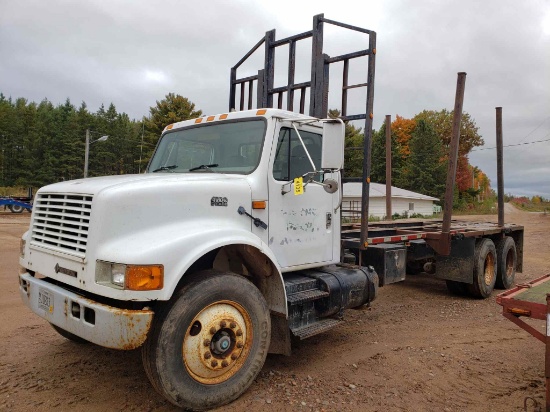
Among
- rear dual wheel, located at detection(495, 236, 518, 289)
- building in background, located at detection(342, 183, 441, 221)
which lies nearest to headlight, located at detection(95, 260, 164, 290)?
rear dual wheel, located at detection(495, 236, 518, 289)

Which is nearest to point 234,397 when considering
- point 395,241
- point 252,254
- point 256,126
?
point 252,254

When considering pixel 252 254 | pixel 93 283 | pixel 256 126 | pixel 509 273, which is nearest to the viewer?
pixel 93 283

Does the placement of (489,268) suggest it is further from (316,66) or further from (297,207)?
(297,207)

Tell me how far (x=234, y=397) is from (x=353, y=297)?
5.95 feet

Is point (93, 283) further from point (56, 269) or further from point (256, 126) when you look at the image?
point (256, 126)

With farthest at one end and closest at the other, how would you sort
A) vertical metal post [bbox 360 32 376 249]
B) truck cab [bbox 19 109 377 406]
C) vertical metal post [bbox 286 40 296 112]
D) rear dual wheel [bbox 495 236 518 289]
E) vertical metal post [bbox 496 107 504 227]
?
vertical metal post [bbox 496 107 504 227]
rear dual wheel [bbox 495 236 518 289]
vertical metal post [bbox 286 40 296 112]
vertical metal post [bbox 360 32 376 249]
truck cab [bbox 19 109 377 406]

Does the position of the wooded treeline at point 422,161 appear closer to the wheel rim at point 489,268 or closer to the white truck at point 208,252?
the wheel rim at point 489,268

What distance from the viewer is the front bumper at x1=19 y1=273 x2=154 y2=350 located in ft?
9.49

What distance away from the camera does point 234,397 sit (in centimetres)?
342

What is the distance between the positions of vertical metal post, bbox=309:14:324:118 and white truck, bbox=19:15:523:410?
18 mm

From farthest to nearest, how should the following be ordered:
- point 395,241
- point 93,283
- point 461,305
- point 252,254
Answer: point 461,305 < point 395,241 < point 252,254 < point 93,283

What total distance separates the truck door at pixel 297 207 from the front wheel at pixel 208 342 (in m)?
0.71

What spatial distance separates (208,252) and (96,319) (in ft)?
3.06

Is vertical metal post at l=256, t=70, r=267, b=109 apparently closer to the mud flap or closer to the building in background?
the mud flap
